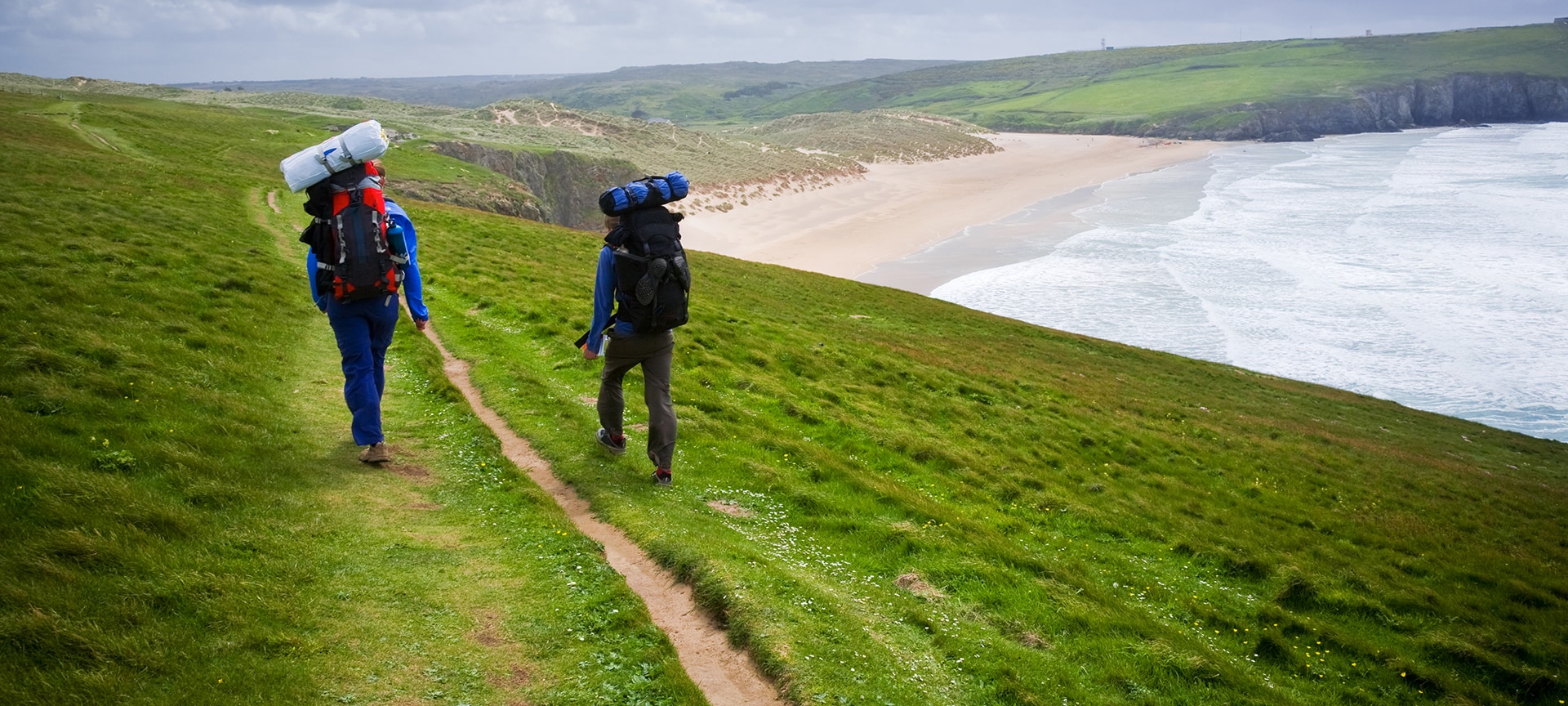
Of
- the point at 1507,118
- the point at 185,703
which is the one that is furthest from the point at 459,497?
the point at 1507,118

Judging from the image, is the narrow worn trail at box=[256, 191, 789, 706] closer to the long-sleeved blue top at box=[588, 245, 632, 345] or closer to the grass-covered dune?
the grass-covered dune

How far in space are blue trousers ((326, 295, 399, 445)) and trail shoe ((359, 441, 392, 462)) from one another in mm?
55

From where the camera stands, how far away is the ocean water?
38406mm

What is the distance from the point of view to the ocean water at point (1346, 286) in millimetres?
38406

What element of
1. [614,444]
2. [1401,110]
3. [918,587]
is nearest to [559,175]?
[614,444]

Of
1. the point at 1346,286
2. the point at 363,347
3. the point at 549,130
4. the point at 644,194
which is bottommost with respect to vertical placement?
the point at 1346,286

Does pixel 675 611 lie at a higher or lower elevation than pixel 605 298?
lower

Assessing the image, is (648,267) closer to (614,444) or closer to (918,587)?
(614,444)

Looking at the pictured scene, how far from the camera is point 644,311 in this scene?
31.8 feet

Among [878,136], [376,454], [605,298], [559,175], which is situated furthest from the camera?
[878,136]

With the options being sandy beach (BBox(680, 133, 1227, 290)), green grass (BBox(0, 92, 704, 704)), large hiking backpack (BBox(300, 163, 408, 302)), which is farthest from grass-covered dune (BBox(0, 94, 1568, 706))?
sandy beach (BBox(680, 133, 1227, 290))

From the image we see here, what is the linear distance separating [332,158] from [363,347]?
204 cm

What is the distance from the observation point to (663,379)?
33.6ft

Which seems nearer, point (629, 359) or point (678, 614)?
point (678, 614)
